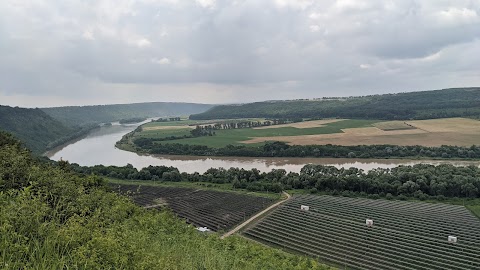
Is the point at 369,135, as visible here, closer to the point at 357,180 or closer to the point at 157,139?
the point at 357,180

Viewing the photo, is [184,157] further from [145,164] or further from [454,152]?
[454,152]

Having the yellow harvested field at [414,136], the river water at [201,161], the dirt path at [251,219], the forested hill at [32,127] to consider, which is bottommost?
the dirt path at [251,219]

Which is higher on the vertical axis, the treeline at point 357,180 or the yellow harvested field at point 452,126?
the yellow harvested field at point 452,126

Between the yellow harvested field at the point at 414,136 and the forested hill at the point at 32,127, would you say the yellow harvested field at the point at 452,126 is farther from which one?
the forested hill at the point at 32,127

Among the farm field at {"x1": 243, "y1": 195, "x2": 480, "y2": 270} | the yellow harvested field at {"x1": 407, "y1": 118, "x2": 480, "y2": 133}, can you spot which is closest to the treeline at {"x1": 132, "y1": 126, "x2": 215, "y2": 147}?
the farm field at {"x1": 243, "y1": 195, "x2": 480, "y2": 270}

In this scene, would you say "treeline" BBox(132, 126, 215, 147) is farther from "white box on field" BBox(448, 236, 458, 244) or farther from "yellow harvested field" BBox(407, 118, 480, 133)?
"white box on field" BBox(448, 236, 458, 244)

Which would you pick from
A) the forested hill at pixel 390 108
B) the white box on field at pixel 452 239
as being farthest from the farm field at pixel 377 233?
the forested hill at pixel 390 108
